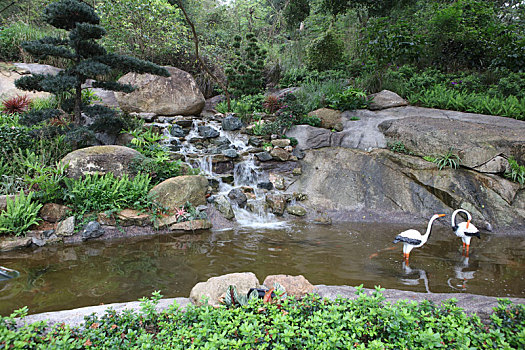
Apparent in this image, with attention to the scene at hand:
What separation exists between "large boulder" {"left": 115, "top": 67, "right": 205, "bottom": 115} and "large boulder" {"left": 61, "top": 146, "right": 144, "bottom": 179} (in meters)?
4.40

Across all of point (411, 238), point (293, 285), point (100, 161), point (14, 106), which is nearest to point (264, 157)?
point (100, 161)

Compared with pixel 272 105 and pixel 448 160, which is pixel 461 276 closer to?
pixel 448 160

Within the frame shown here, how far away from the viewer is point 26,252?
15.5 ft

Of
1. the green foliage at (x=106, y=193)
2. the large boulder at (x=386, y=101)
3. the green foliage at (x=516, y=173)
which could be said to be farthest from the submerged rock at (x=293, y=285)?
the large boulder at (x=386, y=101)

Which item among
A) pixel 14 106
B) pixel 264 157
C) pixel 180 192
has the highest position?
pixel 14 106

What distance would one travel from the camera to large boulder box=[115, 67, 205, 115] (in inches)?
411

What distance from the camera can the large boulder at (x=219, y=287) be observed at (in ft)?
8.96

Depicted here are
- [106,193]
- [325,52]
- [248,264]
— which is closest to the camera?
[248,264]

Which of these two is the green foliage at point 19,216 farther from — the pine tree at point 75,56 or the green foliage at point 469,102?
the green foliage at point 469,102

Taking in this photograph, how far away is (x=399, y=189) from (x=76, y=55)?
820 centimetres

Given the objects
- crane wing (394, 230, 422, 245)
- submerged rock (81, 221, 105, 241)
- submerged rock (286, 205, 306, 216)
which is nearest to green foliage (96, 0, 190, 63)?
submerged rock (81, 221, 105, 241)

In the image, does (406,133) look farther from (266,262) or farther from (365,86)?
(266,262)

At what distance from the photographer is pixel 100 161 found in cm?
611

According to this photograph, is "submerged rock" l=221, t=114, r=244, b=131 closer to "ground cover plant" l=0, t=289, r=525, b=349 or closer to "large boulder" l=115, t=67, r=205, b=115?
"large boulder" l=115, t=67, r=205, b=115
